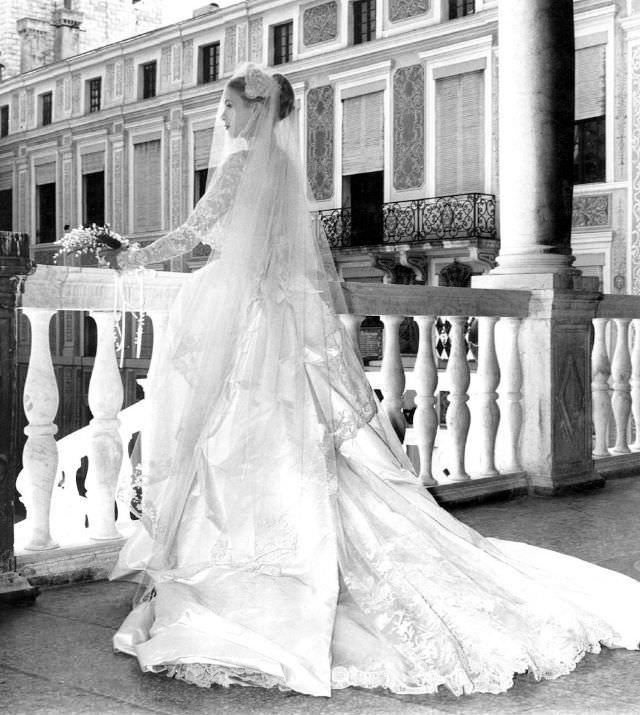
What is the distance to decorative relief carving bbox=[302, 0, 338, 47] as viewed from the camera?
61.5 ft

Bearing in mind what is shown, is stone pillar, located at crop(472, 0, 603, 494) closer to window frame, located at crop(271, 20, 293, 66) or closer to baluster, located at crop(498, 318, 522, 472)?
baluster, located at crop(498, 318, 522, 472)

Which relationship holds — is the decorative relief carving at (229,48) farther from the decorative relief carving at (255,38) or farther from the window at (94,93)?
the window at (94,93)

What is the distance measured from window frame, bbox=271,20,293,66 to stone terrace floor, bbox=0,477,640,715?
17.8 m

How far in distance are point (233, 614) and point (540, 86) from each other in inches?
126

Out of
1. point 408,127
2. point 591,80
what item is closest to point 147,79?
point 408,127

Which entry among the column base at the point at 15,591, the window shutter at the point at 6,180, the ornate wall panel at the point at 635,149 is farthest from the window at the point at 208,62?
the column base at the point at 15,591

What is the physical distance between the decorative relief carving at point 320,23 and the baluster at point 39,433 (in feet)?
54.6

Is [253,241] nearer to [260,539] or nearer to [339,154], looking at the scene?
[260,539]

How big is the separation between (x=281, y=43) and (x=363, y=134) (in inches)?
121

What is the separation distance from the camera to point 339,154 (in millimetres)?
18609

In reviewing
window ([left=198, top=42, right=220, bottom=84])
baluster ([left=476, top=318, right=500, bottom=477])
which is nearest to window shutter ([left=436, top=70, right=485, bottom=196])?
window ([left=198, top=42, right=220, bottom=84])

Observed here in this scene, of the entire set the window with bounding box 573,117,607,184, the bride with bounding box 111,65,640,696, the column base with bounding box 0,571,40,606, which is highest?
the window with bounding box 573,117,607,184

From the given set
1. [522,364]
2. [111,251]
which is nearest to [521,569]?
[111,251]

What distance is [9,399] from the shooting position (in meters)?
2.93
